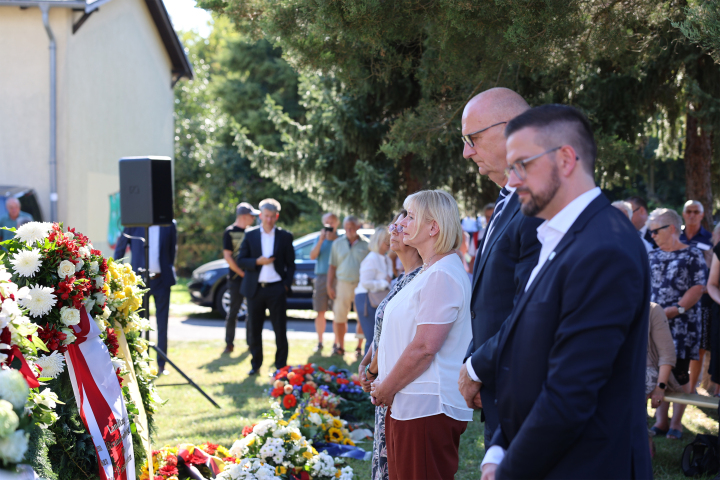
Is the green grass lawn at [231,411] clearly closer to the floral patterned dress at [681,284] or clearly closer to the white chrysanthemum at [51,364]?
the floral patterned dress at [681,284]

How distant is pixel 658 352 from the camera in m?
4.76

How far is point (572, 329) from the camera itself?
1.52 m

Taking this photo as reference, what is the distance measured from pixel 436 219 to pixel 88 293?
1820mm

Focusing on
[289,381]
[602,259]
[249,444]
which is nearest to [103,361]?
[249,444]

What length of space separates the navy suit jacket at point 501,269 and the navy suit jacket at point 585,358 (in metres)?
0.36

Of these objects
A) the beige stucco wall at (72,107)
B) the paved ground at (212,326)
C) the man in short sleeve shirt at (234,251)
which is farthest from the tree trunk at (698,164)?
the beige stucco wall at (72,107)

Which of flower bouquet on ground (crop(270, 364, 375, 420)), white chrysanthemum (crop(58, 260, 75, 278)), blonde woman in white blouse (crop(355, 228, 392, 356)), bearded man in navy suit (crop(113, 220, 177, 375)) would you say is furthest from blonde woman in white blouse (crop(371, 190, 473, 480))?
bearded man in navy suit (crop(113, 220, 177, 375))

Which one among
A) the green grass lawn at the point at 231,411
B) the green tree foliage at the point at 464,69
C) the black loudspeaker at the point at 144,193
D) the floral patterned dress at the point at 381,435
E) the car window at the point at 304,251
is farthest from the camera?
the car window at the point at 304,251

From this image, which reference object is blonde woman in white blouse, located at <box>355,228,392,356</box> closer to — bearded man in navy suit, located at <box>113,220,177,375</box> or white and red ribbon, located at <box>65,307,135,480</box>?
bearded man in navy suit, located at <box>113,220,177,375</box>

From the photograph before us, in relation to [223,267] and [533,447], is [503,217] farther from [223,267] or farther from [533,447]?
[223,267]

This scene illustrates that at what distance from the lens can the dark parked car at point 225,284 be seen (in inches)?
464

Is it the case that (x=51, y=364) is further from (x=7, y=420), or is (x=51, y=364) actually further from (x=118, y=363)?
(x=7, y=420)

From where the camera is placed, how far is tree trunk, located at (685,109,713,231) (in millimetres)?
7492

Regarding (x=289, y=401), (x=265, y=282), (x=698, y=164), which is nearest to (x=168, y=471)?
(x=289, y=401)
